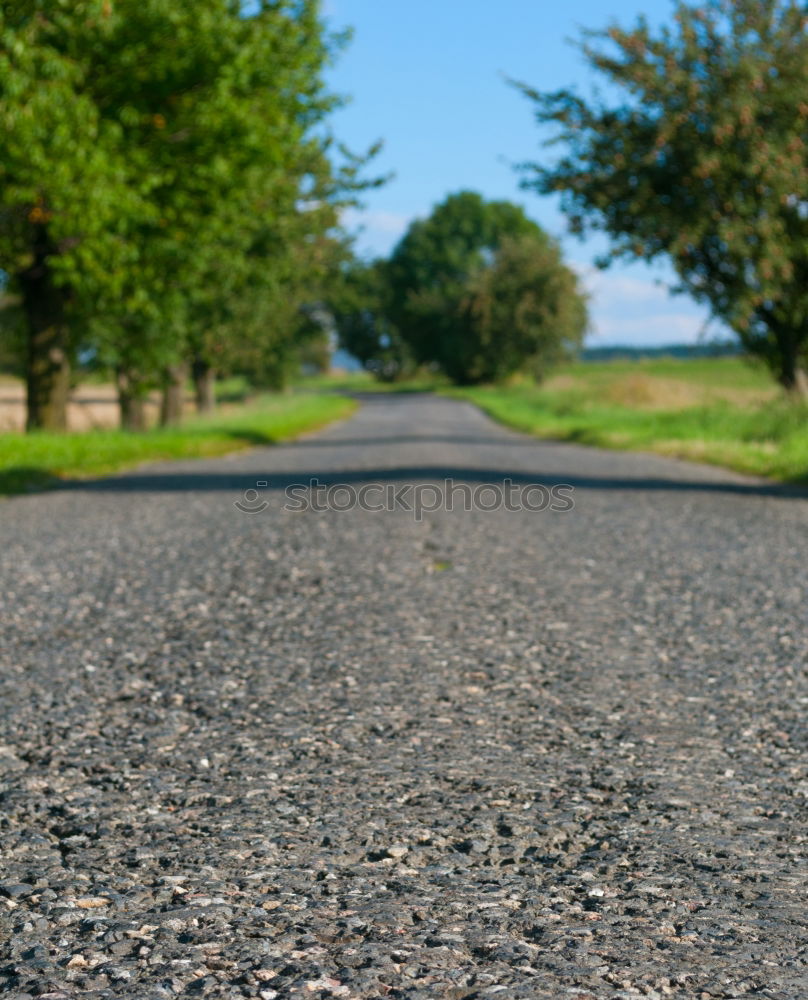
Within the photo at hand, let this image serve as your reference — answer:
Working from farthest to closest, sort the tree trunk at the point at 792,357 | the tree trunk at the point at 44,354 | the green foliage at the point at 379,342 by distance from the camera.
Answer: the green foliage at the point at 379,342, the tree trunk at the point at 792,357, the tree trunk at the point at 44,354

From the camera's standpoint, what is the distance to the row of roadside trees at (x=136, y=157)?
48.7 feet

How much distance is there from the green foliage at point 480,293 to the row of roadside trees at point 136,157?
45470 mm

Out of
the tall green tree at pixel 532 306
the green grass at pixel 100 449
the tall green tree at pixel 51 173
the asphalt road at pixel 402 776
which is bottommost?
the asphalt road at pixel 402 776

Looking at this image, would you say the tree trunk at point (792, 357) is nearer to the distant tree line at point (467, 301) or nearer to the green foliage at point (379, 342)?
the distant tree line at point (467, 301)

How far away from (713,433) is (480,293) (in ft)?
175

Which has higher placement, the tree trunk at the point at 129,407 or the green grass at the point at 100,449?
the tree trunk at the point at 129,407

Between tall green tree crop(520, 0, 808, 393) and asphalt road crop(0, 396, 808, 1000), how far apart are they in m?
14.6

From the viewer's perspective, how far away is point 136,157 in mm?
16609

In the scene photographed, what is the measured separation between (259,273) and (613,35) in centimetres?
812

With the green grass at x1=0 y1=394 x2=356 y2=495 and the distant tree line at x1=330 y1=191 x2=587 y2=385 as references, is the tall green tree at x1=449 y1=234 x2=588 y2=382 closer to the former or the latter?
the distant tree line at x1=330 y1=191 x2=587 y2=385

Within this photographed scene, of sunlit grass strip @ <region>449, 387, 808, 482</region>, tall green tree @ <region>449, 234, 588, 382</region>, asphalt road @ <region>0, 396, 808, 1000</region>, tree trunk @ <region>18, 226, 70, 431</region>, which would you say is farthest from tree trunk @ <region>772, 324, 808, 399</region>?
tall green tree @ <region>449, 234, 588, 382</region>

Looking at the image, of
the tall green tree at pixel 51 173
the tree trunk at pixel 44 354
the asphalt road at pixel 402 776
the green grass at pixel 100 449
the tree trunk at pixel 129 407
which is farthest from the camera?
the tree trunk at pixel 129 407

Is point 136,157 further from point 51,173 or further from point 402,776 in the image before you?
point 402,776

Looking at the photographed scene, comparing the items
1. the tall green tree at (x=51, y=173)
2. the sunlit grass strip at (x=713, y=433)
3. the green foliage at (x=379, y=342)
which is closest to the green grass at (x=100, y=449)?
the tall green tree at (x=51, y=173)
